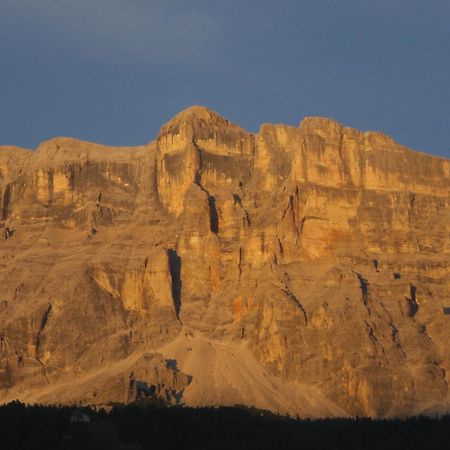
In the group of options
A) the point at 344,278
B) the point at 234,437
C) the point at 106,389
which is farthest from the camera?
the point at 344,278

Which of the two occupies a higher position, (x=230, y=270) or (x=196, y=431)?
(x=230, y=270)

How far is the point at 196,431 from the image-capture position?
113500 mm

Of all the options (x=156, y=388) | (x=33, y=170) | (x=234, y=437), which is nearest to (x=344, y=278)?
(x=156, y=388)

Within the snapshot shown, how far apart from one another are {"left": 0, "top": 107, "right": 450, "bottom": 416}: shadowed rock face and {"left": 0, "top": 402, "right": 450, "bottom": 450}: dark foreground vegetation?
21.4m

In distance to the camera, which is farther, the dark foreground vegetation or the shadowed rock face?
the shadowed rock face

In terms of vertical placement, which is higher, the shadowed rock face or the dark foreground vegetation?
the shadowed rock face

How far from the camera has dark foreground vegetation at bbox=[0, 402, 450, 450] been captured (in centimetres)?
10756

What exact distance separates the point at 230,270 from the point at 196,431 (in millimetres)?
49451

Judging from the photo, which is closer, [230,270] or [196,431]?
[196,431]

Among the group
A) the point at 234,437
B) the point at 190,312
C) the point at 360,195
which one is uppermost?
the point at 360,195

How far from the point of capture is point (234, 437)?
112 metres

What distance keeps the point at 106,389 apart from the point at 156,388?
4237mm

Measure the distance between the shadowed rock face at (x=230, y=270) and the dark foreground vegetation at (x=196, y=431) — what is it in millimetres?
21416

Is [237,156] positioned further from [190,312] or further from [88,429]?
[88,429]
